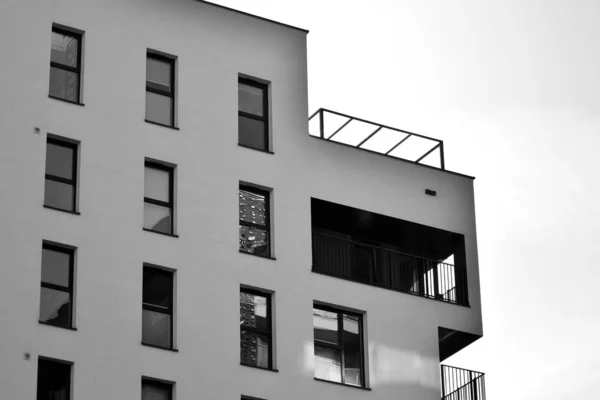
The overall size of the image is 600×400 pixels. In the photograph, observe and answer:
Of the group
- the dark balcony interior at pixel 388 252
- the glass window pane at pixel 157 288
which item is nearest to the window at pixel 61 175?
the glass window pane at pixel 157 288

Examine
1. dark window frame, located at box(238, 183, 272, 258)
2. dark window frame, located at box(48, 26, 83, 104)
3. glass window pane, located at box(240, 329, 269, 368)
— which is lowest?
glass window pane, located at box(240, 329, 269, 368)

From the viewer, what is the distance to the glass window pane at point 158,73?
45406 mm

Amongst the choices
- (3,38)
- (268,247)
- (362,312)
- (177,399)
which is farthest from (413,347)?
(3,38)

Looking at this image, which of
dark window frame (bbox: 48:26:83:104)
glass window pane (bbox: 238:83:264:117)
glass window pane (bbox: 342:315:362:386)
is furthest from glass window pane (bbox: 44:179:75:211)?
glass window pane (bbox: 342:315:362:386)

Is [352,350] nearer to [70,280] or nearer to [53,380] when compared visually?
[70,280]

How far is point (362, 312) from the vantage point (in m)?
46.2

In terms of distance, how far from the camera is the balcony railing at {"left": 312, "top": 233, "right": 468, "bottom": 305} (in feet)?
155

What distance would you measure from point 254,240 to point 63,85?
659cm

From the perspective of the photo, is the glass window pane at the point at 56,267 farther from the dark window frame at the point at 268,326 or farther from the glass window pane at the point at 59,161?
the dark window frame at the point at 268,326

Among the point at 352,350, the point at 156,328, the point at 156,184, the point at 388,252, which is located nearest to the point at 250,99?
the point at 156,184

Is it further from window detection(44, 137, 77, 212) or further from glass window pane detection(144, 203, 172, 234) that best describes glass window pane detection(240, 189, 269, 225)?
window detection(44, 137, 77, 212)

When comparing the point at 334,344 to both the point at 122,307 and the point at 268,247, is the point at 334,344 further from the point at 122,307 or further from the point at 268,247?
the point at 122,307

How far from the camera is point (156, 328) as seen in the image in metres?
42.5

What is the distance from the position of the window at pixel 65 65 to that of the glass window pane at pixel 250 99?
16.3ft
